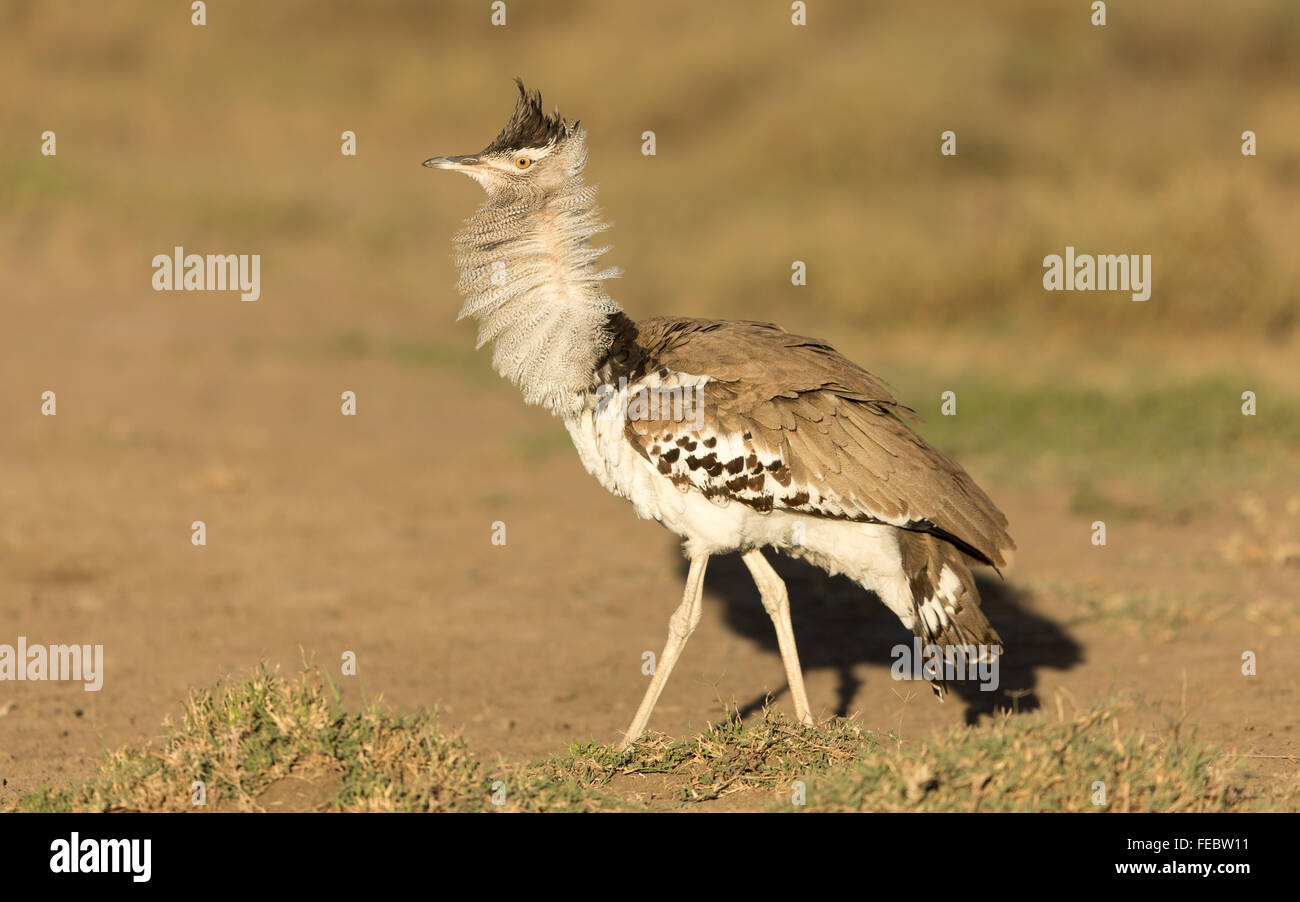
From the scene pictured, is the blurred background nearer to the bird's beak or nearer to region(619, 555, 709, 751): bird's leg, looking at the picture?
region(619, 555, 709, 751): bird's leg

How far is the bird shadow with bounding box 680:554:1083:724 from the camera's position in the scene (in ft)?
17.4

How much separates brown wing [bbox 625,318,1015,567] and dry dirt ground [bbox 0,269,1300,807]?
0.56 metres

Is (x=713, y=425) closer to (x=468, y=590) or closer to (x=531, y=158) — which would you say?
(x=531, y=158)

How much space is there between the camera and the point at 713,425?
421 centimetres

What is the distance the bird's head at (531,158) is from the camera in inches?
181

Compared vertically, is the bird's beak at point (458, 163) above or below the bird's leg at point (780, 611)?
above

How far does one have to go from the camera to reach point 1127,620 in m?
5.91

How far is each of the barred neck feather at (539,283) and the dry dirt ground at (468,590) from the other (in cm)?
122

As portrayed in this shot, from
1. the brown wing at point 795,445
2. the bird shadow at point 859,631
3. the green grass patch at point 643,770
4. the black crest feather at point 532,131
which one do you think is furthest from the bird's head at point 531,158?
the bird shadow at point 859,631

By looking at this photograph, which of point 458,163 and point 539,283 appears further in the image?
point 458,163

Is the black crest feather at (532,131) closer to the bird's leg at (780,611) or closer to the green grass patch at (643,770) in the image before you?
the bird's leg at (780,611)

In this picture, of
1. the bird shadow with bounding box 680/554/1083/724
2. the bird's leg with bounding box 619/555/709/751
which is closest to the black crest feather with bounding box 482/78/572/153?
the bird's leg with bounding box 619/555/709/751

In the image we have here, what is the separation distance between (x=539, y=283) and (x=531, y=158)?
1.35 ft

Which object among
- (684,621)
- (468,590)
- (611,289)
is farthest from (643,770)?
(611,289)
